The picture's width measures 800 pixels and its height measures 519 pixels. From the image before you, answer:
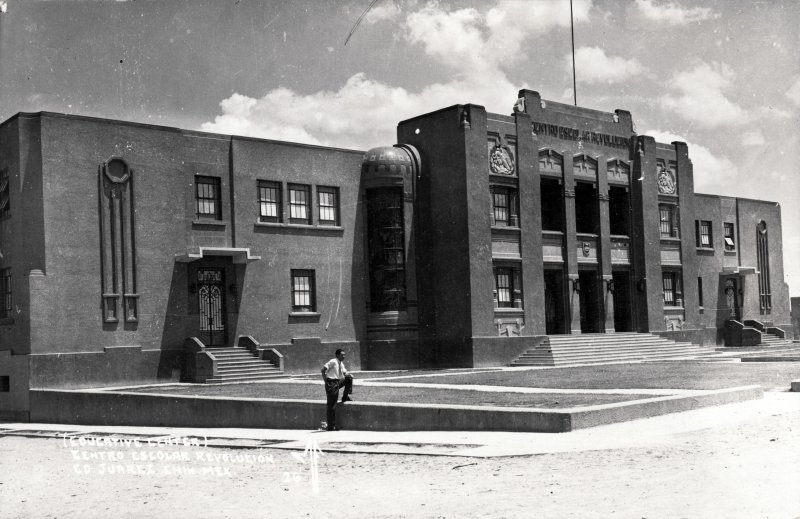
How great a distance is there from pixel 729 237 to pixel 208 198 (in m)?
30.5

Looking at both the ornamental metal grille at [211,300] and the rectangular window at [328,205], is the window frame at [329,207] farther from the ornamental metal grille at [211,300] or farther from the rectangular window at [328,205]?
the ornamental metal grille at [211,300]

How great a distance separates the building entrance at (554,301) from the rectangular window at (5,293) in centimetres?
2011

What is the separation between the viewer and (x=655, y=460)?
497 inches

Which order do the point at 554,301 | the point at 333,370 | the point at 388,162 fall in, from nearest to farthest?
the point at 333,370 → the point at 388,162 → the point at 554,301

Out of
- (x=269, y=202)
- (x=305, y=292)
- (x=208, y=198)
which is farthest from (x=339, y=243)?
(x=208, y=198)

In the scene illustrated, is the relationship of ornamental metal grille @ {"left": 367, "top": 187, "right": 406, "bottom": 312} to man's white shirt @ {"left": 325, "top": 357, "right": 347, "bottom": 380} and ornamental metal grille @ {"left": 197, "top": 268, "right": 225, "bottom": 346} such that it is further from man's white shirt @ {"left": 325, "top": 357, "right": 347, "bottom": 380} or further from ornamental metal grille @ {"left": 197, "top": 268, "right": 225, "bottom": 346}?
man's white shirt @ {"left": 325, "top": 357, "right": 347, "bottom": 380}

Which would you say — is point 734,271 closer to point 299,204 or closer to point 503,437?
point 299,204

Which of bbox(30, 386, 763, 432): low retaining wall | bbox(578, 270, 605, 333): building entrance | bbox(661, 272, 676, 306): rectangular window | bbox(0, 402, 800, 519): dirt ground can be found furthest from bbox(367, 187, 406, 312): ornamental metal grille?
bbox(0, 402, 800, 519): dirt ground

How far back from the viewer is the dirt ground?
394 inches

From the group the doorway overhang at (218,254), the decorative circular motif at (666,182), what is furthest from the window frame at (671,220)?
the doorway overhang at (218,254)

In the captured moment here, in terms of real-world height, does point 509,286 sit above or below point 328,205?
below

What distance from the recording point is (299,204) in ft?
110

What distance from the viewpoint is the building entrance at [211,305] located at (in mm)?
31047

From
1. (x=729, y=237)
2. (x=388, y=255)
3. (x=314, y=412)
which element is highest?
(x=729, y=237)
